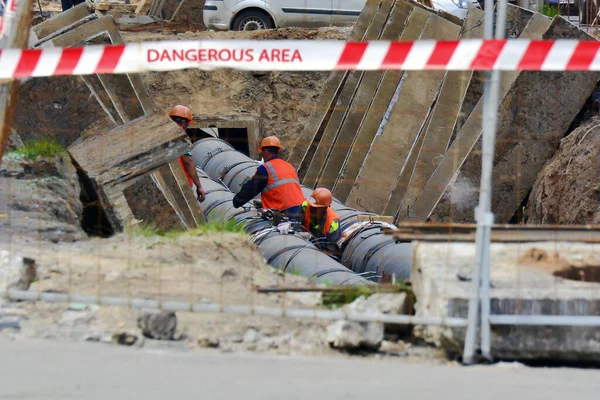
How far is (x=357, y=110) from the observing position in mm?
14766

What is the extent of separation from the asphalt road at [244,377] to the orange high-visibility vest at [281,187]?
575 centimetres

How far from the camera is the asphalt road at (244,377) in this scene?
4.13 metres

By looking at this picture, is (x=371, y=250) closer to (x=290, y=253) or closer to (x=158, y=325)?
(x=290, y=253)

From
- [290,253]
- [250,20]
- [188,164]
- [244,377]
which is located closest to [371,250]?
[290,253]

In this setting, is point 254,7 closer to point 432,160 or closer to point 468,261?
point 432,160

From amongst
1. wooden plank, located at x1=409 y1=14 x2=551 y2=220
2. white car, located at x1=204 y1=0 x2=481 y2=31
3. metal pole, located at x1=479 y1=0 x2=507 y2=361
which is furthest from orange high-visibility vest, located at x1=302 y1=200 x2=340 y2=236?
white car, located at x1=204 y1=0 x2=481 y2=31

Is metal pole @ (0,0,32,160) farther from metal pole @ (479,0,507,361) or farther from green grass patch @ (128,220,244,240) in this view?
metal pole @ (479,0,507,361)

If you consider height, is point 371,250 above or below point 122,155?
below

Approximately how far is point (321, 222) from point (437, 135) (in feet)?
11.6

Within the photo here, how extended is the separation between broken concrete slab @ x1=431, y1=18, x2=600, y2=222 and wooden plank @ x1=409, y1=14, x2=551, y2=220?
0.12m

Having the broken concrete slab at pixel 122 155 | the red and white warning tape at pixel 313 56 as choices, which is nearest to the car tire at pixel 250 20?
the broken concrete slab at pixel 122 155

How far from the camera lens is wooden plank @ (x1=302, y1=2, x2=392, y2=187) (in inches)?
591

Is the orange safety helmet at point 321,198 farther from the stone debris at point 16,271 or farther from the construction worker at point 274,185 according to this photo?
the stone debris at point 16,271

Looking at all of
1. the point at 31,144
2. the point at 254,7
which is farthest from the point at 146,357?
the point at 254,7
